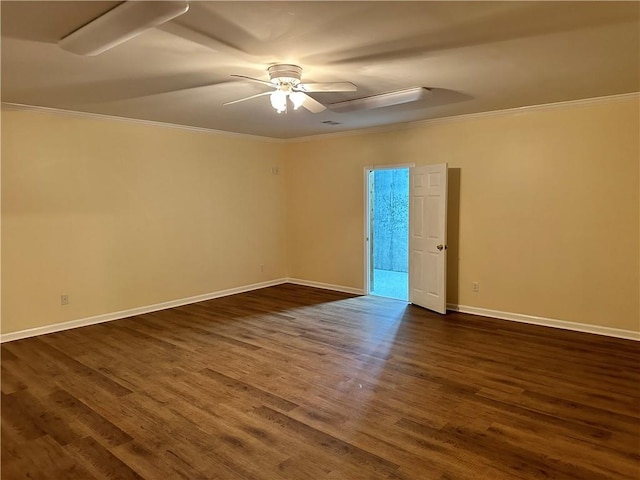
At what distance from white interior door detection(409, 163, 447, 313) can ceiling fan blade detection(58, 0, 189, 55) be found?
13.0ft

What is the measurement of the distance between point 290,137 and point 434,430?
5418 mm

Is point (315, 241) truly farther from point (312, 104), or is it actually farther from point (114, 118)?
point (312, 104)

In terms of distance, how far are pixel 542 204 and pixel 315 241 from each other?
11.6ft

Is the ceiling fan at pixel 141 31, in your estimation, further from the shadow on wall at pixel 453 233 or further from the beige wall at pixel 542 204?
the shadow on wall at pixel 453 233

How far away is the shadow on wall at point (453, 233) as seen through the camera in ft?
18.2

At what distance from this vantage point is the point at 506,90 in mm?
4027

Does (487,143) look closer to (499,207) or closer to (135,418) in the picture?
(499,207)

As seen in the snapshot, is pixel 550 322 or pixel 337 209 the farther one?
pixel 337 209

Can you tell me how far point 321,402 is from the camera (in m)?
3.14

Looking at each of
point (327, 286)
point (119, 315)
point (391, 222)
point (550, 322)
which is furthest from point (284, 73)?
point (391, 222)

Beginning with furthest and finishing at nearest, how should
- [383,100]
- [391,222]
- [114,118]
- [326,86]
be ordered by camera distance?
[391,222], [114,118], [383,100], [326,86]

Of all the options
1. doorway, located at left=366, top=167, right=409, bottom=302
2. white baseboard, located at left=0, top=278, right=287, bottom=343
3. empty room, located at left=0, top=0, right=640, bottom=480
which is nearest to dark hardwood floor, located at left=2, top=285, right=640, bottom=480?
empty room, located at left=0, top=0, right=640, bottom=480

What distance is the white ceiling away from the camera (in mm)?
2305

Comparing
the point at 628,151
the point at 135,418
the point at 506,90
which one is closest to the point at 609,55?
the point at 506,90
